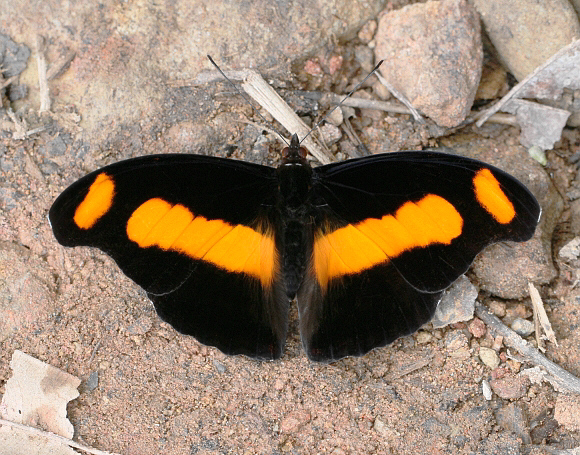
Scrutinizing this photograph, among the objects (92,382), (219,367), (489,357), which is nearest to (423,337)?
(489,357)

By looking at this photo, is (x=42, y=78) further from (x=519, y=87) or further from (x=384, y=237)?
(x=519, y=87)

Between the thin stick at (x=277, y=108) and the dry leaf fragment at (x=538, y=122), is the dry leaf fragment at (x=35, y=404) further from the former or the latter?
the dry leaf fragment at (x=538, y=122)

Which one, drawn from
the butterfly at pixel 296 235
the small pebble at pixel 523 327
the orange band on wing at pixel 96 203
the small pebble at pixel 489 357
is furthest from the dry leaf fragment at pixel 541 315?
the orange band on wing at pixel 96 203

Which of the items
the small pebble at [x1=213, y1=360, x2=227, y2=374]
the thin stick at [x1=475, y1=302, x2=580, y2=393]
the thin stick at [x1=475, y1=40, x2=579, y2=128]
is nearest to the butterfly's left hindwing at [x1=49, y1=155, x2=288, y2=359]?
the small pebble at [x1=213, y1=360, x2=227, y2=374]

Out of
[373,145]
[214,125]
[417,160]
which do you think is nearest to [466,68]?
[373,145]

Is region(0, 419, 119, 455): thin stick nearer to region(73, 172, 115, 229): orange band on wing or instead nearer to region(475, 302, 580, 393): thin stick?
region(73, 172, 115, 229): orange band on wing

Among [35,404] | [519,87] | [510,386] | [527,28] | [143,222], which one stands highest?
[143,222]

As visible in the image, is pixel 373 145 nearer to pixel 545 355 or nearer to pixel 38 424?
pixel 545 355
